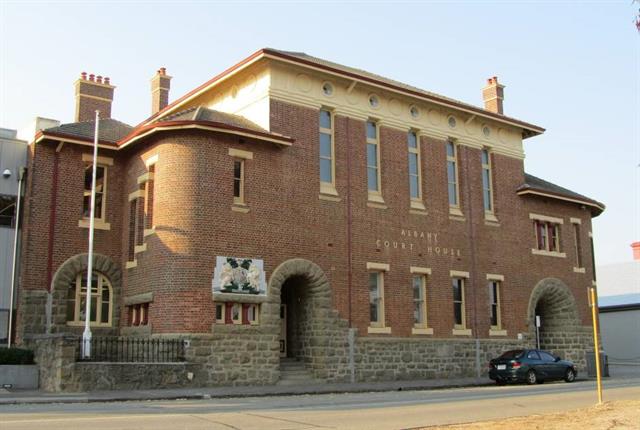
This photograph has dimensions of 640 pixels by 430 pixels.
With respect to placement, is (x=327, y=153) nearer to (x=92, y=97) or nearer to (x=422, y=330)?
(x=422, y=330)

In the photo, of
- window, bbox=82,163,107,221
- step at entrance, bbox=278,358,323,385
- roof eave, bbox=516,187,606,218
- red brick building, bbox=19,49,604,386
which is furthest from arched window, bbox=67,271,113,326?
roof eave, bbox=516,187,606,218

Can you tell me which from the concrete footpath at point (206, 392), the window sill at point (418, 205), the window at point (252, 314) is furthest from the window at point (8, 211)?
the window sill at point (418, 205)

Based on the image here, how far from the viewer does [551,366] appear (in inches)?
1084

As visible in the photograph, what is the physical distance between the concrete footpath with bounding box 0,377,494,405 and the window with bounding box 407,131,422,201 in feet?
26.5

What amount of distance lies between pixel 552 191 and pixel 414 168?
28.8ft

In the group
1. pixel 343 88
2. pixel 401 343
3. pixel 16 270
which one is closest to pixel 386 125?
pixel 343 88

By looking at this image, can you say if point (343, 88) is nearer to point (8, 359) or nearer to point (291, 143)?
point (291, 143)

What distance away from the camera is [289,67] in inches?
1057

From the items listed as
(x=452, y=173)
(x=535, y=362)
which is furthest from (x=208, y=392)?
(x=452, y=173)

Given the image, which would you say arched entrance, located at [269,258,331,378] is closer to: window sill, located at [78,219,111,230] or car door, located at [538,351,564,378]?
window sill, located at [78,219,111,230]

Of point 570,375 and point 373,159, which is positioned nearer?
point 570,375

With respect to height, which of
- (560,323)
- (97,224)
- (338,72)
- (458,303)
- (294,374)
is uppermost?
(338,72)

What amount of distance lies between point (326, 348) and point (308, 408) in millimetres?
9977

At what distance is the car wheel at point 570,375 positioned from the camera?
92.1 feet
